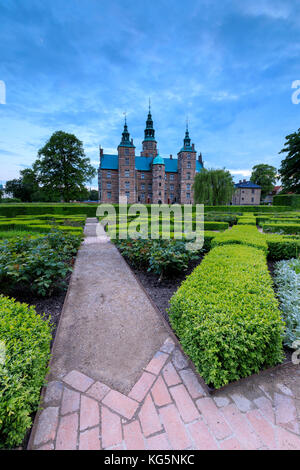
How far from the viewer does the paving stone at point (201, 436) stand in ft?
4.63

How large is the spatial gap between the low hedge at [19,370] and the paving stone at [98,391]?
1.44ft

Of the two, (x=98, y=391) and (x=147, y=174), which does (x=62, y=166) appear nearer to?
(x=147, y=174)

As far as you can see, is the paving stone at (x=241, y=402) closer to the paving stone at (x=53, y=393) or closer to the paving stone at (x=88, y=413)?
the paving stone at (x=88, y=413)

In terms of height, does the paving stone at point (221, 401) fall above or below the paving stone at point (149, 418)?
above

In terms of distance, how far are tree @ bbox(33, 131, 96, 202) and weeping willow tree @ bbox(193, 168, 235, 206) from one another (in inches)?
750

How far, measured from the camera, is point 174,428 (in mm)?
1534

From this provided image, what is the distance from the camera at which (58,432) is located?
1497 millimetres

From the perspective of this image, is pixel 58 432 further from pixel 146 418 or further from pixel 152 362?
pixel 152 362

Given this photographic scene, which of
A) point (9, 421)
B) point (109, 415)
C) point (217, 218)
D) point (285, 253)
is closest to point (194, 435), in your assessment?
point (109, 415)

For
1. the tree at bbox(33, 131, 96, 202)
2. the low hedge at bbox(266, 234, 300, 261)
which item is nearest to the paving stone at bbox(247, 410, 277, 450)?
the low hedge at bbox(266, 234, 300, 261)

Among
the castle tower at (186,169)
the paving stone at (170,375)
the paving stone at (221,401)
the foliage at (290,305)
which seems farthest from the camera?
the castle tower at (186,169)

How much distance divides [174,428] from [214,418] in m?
0.33

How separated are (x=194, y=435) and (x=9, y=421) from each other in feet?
4.15

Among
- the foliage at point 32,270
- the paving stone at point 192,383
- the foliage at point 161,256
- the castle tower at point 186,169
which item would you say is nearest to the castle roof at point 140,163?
the castle tower at point 186,169
